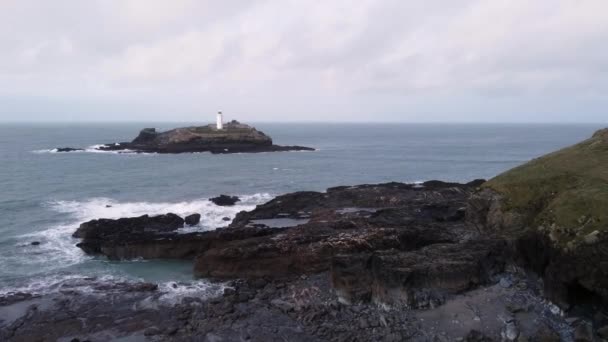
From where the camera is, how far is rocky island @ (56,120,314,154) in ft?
350

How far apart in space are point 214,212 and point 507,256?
29.0 meters

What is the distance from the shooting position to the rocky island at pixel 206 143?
350 feet

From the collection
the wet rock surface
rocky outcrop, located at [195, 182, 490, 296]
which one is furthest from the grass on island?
rocky outcrop, located at [195, 182, 490, 296]

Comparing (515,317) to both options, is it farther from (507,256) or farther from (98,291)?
(98,291)

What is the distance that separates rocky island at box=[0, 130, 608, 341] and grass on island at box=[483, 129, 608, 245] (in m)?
0.08

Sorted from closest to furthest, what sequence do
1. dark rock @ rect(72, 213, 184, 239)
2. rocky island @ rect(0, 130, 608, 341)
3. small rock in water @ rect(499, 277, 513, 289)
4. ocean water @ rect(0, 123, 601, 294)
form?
rocky island @ rect(0, 130, 608, 341), small rock in water @ rect(499, 277, 513, 289), ocean water @ rect(0, 123, 601, 294), dark rock @ rect(72, 213, 184, 239)

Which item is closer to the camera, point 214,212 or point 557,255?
point 557,255

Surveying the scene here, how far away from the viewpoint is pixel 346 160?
320 ft

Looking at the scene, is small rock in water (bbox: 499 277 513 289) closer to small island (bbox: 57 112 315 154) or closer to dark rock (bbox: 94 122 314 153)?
small island (bbox: 57 112 315 154)

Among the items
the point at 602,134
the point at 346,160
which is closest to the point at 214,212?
the point at 602,134

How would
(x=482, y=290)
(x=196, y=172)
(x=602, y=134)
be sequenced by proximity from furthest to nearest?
(x=196, y=172)
(x=602, y=134)
(x=482, y=290)

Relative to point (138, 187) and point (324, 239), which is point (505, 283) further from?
point (138, 187)

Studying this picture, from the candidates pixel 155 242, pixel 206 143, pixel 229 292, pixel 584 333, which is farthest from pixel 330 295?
pixel 206 143

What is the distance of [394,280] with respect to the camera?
2452 cm
